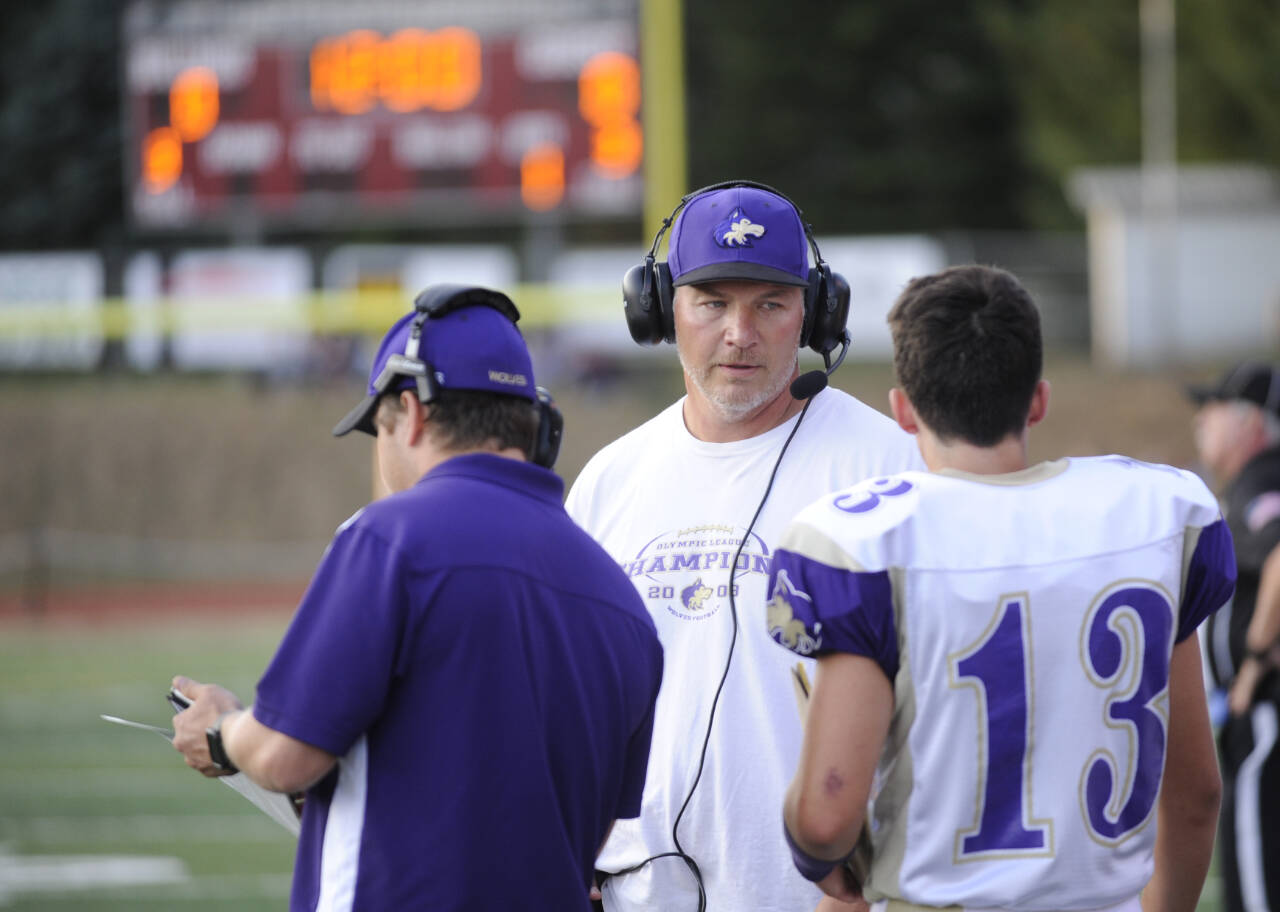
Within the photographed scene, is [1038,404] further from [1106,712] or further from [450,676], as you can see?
[450,676]

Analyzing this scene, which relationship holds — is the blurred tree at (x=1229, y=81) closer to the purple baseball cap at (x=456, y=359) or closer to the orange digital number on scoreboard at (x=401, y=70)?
the orange digital number on scoreboard at (x=401, y=70)

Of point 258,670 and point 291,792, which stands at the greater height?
point 291,792

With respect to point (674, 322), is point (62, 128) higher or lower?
higher

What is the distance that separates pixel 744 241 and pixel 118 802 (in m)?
6.19

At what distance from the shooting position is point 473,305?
2172mm

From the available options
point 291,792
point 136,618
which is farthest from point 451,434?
point 136,618

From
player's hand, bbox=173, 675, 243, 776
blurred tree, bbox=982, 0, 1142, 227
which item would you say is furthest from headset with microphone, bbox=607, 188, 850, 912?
blurred tree, bbox=982, 0, 1142, 227

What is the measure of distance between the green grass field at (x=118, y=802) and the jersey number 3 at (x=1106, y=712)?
461 centimetres

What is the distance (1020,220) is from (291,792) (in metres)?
29.3

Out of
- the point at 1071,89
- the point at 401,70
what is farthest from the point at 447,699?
the point at 1071,89

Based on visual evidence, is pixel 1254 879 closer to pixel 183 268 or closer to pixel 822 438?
pixel 822 438

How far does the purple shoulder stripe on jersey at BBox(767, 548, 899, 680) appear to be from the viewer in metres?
1.85

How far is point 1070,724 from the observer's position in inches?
74.5

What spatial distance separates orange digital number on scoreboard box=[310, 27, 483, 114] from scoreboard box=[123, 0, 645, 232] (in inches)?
0.5
